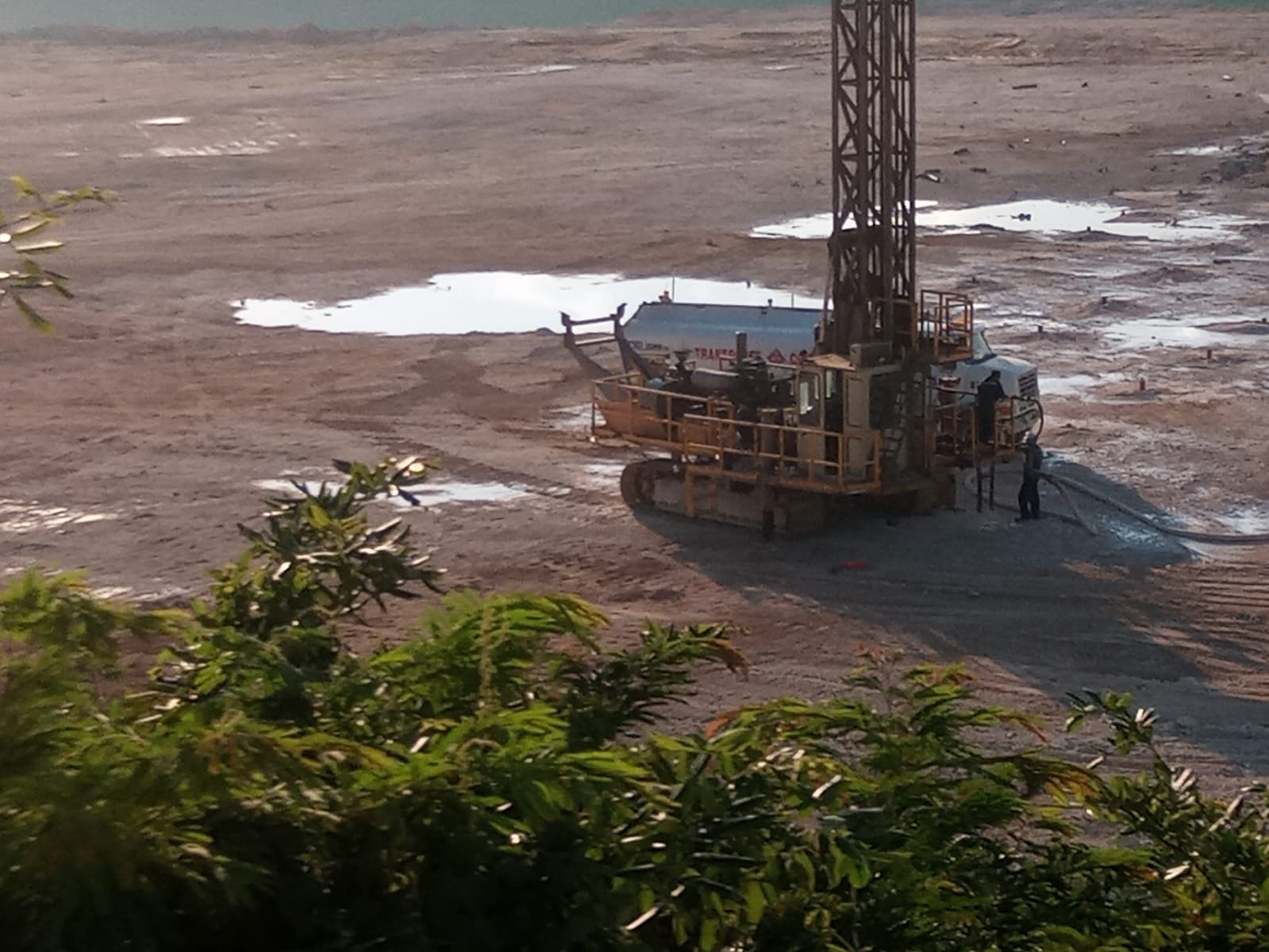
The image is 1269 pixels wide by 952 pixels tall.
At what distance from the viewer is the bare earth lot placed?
17734 mm

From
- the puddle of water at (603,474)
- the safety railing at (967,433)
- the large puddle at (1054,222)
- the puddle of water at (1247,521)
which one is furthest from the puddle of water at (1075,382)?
the large puddle at (1054,222)

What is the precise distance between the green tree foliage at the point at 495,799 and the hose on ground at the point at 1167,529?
53.6ft

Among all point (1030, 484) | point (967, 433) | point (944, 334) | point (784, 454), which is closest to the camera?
point (784, 454)

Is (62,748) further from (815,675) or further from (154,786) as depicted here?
(815,675)

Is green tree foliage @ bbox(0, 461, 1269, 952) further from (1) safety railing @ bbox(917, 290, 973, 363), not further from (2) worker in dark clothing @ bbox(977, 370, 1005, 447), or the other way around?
(2) worker in dark clothing @ bbox(977, 370, 1005, 447)

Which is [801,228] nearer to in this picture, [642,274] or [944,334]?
[642,274]

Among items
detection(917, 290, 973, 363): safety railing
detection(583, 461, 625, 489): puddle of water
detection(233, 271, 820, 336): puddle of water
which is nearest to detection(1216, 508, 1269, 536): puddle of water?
detection(917, 290, 973, 363): safety railing

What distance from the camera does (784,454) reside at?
19578mm

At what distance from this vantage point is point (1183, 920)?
336cm

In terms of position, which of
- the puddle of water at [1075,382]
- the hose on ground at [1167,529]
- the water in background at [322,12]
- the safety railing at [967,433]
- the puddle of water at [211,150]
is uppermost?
the water in background at [322,12]

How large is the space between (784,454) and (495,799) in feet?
55.3

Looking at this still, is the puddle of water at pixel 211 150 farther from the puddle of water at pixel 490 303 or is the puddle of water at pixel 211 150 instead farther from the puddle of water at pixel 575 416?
the puddle of water at pixel 575 416

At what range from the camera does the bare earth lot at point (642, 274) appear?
1773 cm

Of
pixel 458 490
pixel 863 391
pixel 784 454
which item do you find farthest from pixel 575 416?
pixel 863 391
